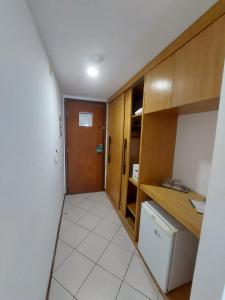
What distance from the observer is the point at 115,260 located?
1.62 m

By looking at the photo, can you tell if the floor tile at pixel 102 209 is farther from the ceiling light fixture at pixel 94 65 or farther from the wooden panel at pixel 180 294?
the ceiling light fixture at pixel 94 65

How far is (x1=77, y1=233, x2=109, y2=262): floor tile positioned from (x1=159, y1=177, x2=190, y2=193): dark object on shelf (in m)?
1.09

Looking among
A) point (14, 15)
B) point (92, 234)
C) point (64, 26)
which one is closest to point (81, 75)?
point (64, 26)

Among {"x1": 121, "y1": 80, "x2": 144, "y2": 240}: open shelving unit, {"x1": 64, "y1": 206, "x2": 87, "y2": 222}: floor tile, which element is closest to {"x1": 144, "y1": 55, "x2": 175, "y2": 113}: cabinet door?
{"x1": 121, "y1": 80, "x2": 144, "y2": 240}: open shelving unit

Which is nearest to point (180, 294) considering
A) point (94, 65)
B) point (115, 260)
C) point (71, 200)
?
point (115, 260)

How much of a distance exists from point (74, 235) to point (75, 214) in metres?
0.51

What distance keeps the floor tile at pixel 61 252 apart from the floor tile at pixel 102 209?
80 centimetres

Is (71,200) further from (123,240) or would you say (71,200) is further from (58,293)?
(58,293)

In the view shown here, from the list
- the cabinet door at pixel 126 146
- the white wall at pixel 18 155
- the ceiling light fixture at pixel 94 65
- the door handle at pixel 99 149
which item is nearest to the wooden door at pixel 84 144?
the door handle at pixel 99 149

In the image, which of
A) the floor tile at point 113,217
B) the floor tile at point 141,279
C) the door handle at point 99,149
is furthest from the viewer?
the door handle at point 99,149

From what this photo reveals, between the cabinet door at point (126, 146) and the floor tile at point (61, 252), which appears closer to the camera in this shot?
the floor tile at point (61, 252)

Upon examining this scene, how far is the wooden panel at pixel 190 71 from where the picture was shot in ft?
3.10

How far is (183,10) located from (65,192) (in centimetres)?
325

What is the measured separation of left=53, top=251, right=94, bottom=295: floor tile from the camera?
1344 mm
